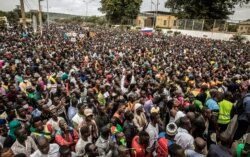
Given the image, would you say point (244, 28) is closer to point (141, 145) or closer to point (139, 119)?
point (139, 119)

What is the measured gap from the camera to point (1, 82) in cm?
714

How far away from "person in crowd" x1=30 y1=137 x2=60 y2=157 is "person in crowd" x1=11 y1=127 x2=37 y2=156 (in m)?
0.40

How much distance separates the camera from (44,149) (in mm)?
3170

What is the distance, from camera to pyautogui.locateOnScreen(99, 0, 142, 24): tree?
4978 centimetres

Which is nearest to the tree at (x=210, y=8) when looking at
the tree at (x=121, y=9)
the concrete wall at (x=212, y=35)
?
the concrete wall at (x=212, y=35)

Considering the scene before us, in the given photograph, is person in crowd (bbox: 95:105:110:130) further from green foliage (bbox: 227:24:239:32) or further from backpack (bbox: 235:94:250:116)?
green foliage (bbox: 227:24:239:32)

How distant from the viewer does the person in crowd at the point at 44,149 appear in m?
3.16

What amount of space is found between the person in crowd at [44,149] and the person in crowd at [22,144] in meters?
0.40

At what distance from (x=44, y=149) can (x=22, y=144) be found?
1.93 feet

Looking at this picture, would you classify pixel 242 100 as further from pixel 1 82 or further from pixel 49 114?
pixel 1 82

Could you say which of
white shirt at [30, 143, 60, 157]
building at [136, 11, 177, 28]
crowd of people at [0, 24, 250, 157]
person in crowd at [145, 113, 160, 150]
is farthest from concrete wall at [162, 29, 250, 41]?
white shirt at [30, 143, 60, 157]

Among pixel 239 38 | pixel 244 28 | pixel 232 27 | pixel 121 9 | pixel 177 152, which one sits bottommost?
pixel 177 152

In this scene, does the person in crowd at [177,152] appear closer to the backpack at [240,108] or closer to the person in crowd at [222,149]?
the person in crowd at [222,149]

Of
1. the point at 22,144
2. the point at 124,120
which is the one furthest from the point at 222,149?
the point at 22,144
